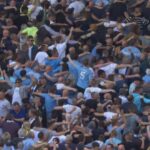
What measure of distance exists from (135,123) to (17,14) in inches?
264

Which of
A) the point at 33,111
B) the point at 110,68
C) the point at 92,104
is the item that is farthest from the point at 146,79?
the point at 33,111

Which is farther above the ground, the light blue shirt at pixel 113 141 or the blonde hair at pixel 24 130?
the blonde hair at pixel 24 130

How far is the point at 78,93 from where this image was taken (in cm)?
2742

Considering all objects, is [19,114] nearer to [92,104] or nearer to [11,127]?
[11,127]

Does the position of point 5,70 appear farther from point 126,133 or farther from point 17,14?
point 126,133

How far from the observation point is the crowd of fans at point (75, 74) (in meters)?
26.0

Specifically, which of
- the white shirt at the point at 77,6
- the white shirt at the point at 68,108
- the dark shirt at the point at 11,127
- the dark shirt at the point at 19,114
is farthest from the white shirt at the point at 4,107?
the white shirt at the point at 77,6

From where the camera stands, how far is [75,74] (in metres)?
28.5

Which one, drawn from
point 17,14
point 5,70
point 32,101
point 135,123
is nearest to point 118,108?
point 135,123

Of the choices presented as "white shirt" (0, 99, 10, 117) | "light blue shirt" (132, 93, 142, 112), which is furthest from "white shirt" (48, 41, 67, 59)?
"light blue shirt" (132, 93, 142, 112)

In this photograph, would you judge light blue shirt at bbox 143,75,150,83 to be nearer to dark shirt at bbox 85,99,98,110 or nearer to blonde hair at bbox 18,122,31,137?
dark shirt at bbox 85,99,98,110

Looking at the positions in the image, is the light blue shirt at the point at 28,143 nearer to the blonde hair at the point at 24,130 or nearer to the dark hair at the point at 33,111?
the blonde hair at the point at 24,130

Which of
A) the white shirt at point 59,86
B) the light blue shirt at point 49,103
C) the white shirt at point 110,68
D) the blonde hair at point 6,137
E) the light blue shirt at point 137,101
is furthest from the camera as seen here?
the white shirt at point 110,68

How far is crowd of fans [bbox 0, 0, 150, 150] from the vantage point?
26031 millimetres
